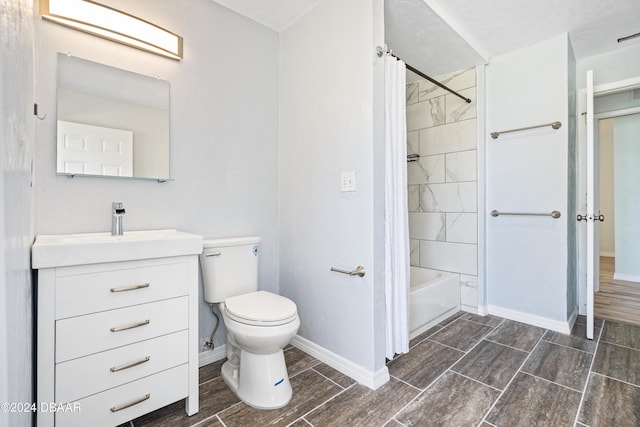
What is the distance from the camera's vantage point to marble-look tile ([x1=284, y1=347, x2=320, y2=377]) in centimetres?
188

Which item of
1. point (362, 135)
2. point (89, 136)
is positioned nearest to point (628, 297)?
point (362, 135)

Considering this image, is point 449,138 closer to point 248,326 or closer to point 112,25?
point 248,326

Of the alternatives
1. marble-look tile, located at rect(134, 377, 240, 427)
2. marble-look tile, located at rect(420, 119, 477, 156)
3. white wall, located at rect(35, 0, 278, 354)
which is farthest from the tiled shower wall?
marble-look tile, located at rect(134, 377, 240, 427)

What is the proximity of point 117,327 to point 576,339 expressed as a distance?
2994 millimetres

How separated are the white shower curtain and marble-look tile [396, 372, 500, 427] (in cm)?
29

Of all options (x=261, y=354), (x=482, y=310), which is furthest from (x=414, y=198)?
(x=261, y=354)

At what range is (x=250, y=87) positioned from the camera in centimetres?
216

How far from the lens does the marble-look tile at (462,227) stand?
2819 mm

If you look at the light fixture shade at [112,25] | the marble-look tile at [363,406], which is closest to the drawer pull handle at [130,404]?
the marble-look tile at [363,406]

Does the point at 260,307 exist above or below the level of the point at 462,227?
below

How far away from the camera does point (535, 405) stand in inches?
60.6

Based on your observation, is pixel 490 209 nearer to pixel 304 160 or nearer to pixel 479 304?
pixel 479 304

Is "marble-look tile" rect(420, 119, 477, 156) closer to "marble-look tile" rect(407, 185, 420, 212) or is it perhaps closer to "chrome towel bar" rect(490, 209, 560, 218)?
"marble-look tile" rect(407, 185, 420, 212)

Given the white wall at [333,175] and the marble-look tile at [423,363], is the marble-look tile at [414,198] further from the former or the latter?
the white wall at [333,175]
